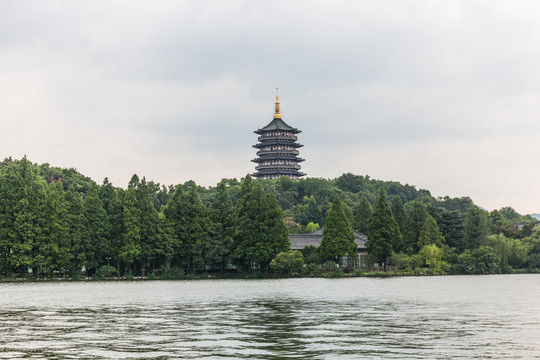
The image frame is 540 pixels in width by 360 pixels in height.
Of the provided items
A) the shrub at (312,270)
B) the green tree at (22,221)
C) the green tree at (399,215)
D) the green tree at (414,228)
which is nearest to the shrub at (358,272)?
the shrub at (312,270)

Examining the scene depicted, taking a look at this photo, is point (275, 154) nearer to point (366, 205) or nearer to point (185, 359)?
point (366, 205)

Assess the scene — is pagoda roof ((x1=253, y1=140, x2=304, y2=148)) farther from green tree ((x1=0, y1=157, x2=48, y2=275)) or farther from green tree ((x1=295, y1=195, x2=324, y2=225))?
green tree ((x1=0, y1=157, x2=48, y2=275))

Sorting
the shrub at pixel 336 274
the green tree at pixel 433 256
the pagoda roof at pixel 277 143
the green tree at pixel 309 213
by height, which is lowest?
the shrub at pixel 336 274

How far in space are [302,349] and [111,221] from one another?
174ft

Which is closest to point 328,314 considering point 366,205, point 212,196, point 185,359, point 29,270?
point 185,359

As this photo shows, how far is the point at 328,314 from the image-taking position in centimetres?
2791

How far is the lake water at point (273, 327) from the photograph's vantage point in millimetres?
17703

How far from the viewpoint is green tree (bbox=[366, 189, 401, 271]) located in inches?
2835

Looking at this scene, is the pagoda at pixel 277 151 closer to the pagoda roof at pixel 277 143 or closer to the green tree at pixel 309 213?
the pagoda roof at pixel 277 143

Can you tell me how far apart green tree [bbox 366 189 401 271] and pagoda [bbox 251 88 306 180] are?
76778 millimetres

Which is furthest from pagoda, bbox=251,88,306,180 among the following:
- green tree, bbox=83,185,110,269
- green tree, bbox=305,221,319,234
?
green tree, bbox=83,185,110,269

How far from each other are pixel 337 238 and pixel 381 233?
495cm

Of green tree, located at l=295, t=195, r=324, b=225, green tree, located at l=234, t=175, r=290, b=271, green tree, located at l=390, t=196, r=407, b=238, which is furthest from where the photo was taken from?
green tree, located at l=295, t=195, r=324, b=225

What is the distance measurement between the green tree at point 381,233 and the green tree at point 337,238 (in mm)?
2176
